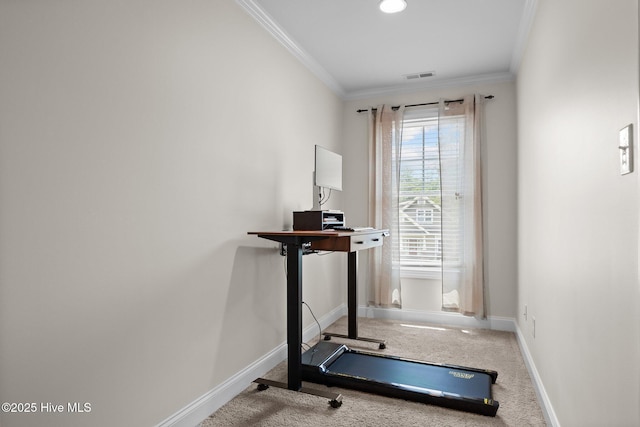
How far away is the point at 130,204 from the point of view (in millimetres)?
1684

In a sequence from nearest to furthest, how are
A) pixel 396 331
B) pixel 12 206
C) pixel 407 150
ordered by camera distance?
pixel 12 206 < pixel 396 331 < pixel 407 150

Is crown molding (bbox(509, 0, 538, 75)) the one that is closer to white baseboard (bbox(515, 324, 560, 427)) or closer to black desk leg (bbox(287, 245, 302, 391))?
black desk leg (bbox(287, 245, 302, 391))

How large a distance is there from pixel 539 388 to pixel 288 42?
301 centimetres

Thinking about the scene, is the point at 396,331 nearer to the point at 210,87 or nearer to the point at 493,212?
the point at 493,212

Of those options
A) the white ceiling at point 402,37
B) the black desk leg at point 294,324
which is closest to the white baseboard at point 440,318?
the black desk leg at point 294,324

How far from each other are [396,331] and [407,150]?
190 cm

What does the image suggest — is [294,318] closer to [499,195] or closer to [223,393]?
[223,393]

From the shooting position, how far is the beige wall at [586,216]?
104 centimetres

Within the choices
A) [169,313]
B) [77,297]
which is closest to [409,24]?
[169,313]

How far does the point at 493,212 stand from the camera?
3.86 metres

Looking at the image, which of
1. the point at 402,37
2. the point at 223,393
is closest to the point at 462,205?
the point at 402,37

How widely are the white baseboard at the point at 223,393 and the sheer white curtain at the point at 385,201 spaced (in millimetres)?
1549

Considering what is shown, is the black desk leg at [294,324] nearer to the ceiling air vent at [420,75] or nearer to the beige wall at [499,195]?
the beige wall at [499,195]

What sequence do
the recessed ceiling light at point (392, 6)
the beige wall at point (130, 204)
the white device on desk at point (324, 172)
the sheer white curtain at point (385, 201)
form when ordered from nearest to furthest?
the beige wall at point (130, 204) → the recessed ceiling light at point (392, 6) → the white device on desk at point (324, 172) → the sheer white curtain at point (385, 201)
